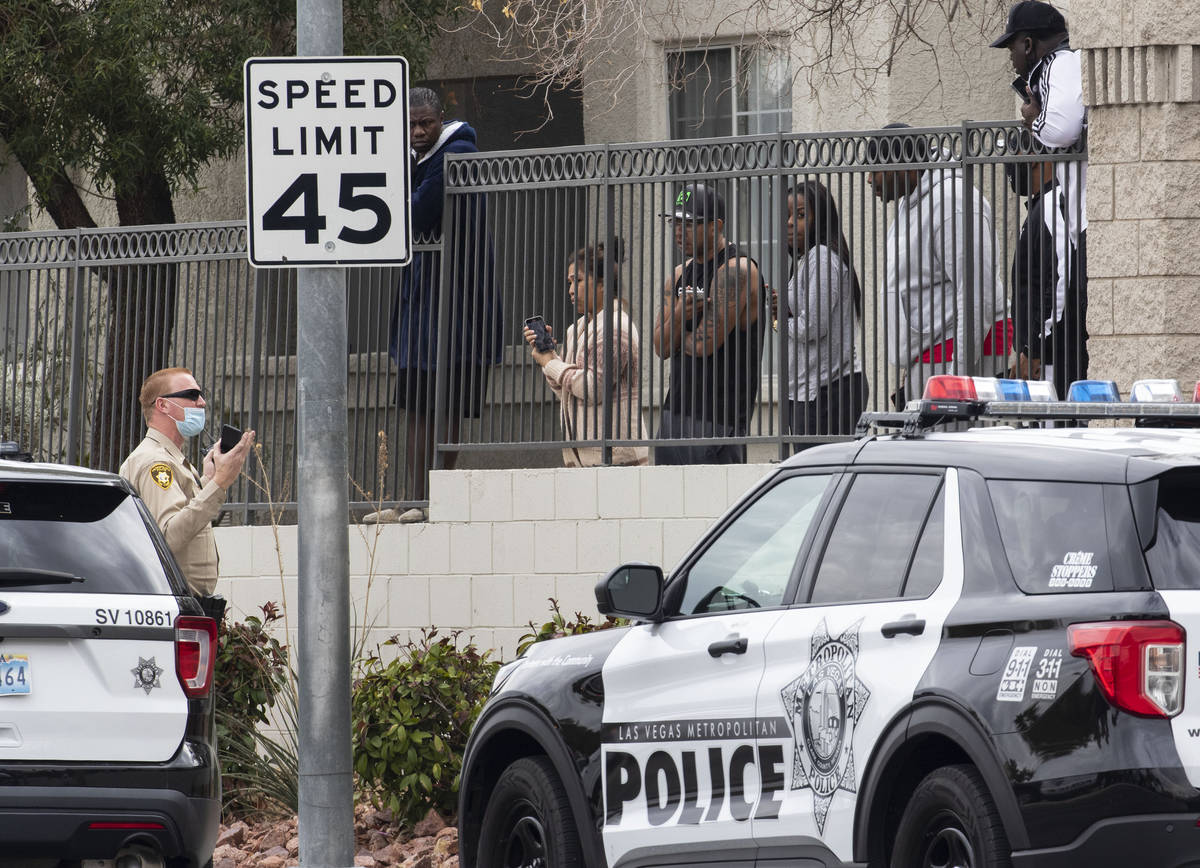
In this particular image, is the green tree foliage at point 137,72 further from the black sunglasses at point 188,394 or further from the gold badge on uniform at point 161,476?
the gold badge on uniform at point 161,476

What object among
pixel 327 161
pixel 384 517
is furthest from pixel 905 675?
pixel 384 517

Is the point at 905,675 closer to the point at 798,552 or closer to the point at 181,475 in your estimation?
the point at 798,552

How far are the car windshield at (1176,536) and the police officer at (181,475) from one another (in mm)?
5569

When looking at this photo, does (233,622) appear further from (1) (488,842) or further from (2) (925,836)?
(2) (925,836)

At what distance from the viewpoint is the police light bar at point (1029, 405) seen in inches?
221

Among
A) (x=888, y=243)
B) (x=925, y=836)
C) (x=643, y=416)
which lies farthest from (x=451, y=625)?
(x=925, y=836)

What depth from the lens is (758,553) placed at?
20.5 ft

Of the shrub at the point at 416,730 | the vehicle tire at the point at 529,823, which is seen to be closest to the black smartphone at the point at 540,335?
the shrub at the point at 416,730

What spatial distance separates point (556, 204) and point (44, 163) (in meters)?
4.99

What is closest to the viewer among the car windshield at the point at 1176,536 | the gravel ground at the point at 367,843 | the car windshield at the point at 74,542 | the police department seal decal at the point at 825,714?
the car windshield at the point at 1176,536

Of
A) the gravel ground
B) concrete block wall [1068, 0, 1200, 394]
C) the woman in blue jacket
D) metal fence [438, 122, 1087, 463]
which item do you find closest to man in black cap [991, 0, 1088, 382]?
metal fence [438, 122, 1087, 463]

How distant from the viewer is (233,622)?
10.9 meters

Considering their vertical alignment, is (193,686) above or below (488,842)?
above

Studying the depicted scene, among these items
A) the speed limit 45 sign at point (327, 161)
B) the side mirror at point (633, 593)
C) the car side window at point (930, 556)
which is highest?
the speed limit 45 sign at point (327, 161)
